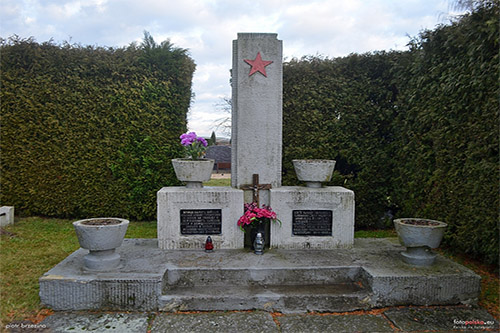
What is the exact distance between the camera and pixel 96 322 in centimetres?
307

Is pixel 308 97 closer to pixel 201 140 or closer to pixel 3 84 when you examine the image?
pixel 201 140

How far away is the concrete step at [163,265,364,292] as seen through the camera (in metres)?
3.70

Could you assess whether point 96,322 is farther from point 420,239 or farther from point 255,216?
point 420,239

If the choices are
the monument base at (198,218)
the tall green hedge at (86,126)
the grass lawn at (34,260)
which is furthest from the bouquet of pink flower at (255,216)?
the tall green hedge at (86,126)

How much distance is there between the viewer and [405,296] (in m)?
3.51

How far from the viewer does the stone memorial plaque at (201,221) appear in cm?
452

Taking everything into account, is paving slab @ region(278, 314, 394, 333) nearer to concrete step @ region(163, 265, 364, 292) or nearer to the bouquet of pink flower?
concrete step @ region(163, 265, 364, 292)

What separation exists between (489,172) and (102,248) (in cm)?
427

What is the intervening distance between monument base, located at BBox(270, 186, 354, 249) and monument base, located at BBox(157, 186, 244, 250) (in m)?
0.53

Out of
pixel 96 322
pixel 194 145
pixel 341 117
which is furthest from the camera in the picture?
pixel 341 117

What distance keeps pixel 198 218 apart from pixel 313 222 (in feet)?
4.98

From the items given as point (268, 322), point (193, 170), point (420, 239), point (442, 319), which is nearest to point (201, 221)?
point (193, 170)

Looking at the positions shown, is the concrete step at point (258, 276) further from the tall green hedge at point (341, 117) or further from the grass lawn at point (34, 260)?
the tall green hedge at point (341, 117)

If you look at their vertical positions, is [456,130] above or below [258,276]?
above
